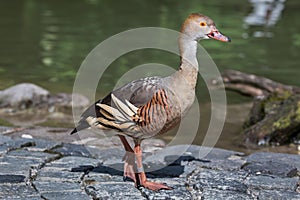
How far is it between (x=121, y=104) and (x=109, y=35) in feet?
30.3

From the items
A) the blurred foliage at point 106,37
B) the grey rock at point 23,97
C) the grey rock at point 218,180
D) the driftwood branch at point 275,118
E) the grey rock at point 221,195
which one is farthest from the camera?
the blurred foliage at point 106,37

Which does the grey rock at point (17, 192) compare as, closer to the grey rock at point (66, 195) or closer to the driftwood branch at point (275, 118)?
the grey rock at point (66, 195)

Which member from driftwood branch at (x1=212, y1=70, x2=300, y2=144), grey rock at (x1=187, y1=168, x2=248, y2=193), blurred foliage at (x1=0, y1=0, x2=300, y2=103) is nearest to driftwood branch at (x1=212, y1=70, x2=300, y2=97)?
driftwood branch at (x1=212, y1=70, x2=300, y2=144)

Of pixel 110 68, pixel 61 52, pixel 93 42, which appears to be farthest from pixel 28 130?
pixel 93 42

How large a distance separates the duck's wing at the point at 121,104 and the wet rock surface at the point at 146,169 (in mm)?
437

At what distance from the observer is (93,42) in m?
12.9

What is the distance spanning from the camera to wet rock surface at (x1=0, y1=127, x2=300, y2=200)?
436 cm

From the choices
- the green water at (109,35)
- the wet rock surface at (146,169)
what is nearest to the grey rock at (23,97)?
the green water at (109,35)

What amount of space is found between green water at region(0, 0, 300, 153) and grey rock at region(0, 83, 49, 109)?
0.94m

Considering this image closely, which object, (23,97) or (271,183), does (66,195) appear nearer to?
(271,183)

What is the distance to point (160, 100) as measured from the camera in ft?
14.5

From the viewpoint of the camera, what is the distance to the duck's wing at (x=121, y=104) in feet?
14.7

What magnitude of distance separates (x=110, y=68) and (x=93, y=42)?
86.2 inches

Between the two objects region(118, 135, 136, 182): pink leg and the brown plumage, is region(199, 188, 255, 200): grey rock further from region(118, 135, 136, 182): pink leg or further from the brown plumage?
region(118, 135, 136, 182): pink leg
